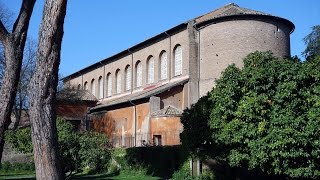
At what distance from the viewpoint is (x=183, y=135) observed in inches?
814

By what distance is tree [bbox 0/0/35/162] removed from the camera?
12.3 metres

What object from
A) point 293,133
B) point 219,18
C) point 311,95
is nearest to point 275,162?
point 293,133

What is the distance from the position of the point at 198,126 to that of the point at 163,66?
720 inches

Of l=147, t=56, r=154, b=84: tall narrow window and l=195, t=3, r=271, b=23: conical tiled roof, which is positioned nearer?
l=195, t=3, r=271, b=23: conical tiled roof

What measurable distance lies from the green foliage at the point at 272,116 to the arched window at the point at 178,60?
55.8 feet

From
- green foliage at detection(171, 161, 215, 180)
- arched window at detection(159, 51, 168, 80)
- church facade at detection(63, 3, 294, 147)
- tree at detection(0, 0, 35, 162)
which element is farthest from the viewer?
arched window at detection(159, 51, 168, 80)

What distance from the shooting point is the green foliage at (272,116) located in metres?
15.1

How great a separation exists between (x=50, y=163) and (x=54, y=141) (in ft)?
1.57

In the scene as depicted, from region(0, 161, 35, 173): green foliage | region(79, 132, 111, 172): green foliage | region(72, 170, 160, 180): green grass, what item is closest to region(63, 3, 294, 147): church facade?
region(72, 170, 160, 180): green grass

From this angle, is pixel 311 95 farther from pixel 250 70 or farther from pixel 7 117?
pixel 7 117

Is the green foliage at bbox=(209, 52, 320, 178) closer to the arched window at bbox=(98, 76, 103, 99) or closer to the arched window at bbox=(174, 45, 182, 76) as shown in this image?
the arched window at bbox=(174, 45, 182, 76)

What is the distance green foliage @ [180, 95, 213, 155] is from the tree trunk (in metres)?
9.86

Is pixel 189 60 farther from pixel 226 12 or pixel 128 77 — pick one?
pixel 128 77

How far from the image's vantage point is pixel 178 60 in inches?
1362
